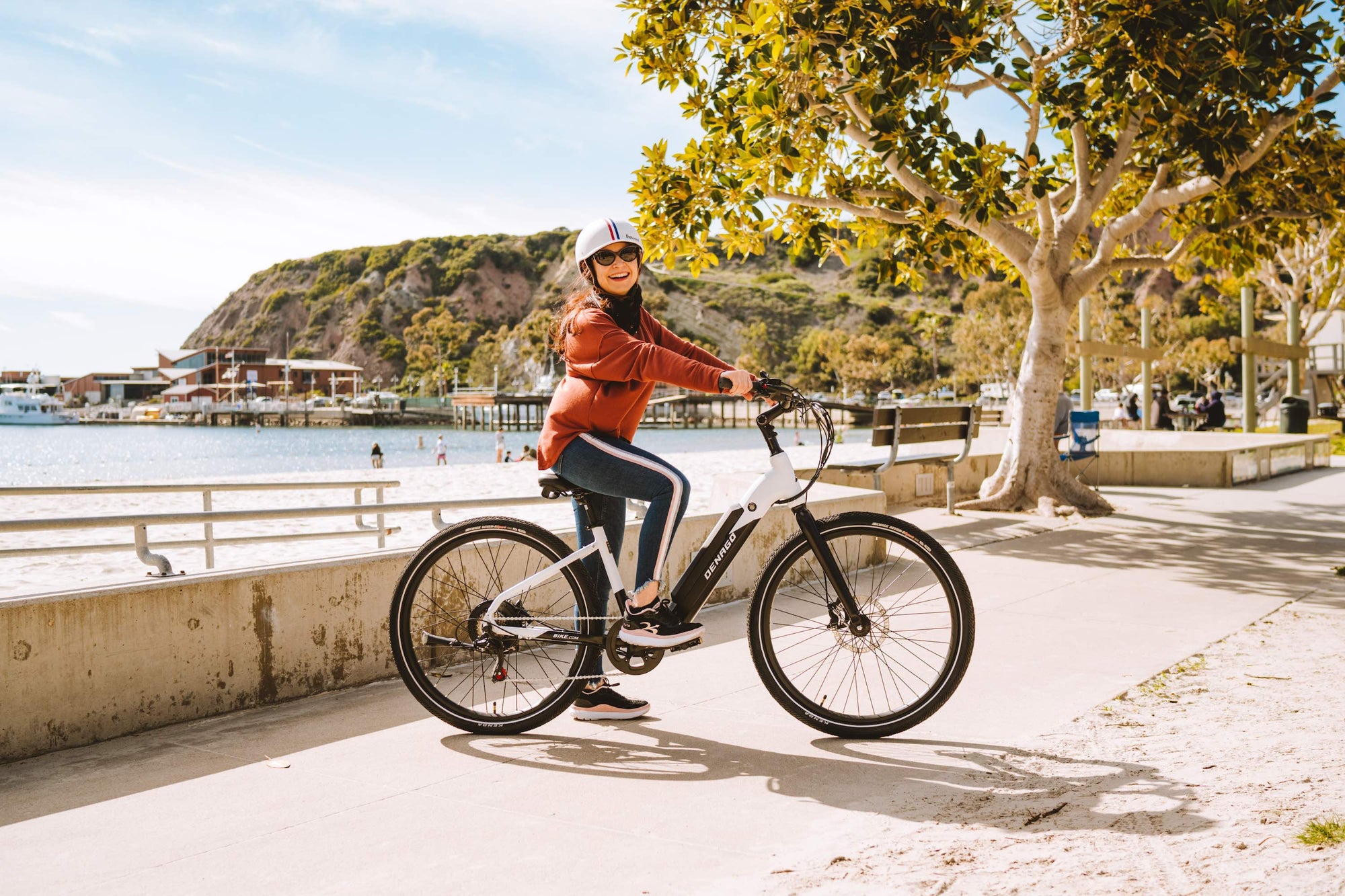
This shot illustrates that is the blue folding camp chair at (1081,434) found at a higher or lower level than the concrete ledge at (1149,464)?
higher

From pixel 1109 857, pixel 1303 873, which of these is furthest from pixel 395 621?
pixel 1303 873

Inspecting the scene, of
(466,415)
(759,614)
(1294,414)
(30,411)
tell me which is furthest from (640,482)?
(30,411)

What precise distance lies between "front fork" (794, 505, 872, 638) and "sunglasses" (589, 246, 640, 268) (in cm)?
112

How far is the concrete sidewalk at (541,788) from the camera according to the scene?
2.85 m

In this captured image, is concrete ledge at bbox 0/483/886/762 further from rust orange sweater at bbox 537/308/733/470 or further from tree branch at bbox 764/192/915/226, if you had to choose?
tree branch at bbox 764/192/915/226

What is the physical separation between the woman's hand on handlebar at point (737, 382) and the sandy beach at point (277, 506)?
2.23m

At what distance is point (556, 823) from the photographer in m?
3.18

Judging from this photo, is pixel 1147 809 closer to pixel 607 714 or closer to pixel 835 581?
pixel 835 581

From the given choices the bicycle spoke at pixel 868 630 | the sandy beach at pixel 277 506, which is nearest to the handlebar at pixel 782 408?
the bicycle spoke at pixel 868 630

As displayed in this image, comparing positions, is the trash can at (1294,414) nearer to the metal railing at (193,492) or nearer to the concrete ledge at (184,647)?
the metal railing at (193,492)

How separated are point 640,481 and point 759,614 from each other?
637 millimetres

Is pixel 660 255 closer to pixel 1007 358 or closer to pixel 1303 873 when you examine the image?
pixel 1303 873

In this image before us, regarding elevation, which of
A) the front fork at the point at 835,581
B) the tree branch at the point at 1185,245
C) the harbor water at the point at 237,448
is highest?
the tree branch at the point at 1185,245

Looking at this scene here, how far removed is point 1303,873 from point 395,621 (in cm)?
301
